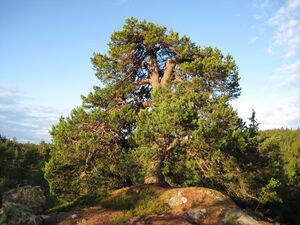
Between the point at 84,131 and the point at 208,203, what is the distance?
9.02 m

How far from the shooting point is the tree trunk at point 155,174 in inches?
814

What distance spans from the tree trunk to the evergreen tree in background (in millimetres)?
62

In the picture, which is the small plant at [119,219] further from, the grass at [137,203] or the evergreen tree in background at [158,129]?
the evergreen tree in background at [158,129]

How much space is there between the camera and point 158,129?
17922 millimetres

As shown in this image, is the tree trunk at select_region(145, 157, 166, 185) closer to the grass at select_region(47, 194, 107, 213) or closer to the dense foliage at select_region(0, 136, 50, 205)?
the grass at select_region(47, 194, 107, 213)

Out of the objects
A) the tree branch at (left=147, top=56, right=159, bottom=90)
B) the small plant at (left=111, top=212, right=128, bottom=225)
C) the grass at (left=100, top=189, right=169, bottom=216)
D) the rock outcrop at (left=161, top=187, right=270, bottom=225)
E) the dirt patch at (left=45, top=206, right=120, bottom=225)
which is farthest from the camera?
the tree branch at (left=147, top=56, right=159, bottom=90)

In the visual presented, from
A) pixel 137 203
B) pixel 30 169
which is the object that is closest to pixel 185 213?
pixel 137 203

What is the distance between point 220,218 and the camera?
1639 centimetres

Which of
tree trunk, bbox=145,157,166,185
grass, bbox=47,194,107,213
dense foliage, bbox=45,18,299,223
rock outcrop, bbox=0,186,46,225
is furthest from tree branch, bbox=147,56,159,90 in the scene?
rock outcrop, bbox=0,186,46,225

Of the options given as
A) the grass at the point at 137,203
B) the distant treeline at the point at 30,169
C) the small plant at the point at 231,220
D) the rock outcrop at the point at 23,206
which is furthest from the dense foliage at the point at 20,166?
the small plant at the point at 231,220

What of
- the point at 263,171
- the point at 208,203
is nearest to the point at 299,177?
the point at 263,171

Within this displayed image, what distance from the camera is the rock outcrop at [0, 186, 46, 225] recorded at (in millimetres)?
14562

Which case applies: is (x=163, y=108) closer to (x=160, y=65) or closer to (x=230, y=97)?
(x=230, y=97)

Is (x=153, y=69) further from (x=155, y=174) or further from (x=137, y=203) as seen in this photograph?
(x=137, y=203)
